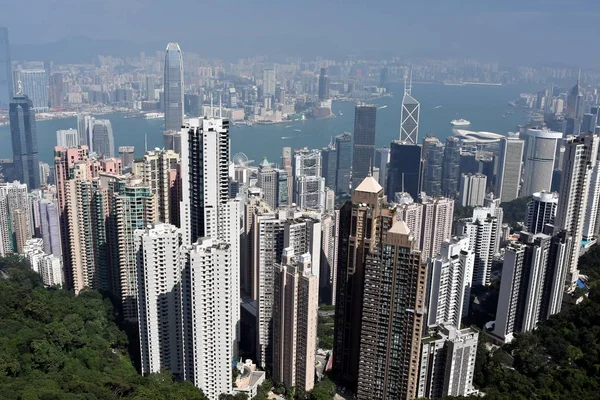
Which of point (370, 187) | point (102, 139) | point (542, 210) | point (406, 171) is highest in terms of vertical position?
point (370, 187)

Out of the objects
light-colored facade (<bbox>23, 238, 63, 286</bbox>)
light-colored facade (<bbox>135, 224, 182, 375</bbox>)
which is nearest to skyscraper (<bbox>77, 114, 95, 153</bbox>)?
light-colored facade (<bbox>23, 238, 63, 286</bbox>)

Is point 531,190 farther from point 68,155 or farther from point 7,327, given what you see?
point 7,327

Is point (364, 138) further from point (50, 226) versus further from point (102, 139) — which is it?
point (50, 226)

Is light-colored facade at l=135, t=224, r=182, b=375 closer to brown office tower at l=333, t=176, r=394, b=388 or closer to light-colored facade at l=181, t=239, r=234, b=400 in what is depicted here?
light-colored facade at l=181, t=239, r=234, b=400

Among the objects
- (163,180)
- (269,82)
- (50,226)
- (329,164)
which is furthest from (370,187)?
(269,82)

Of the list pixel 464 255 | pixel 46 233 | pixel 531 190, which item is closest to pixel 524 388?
pixel 464 255
